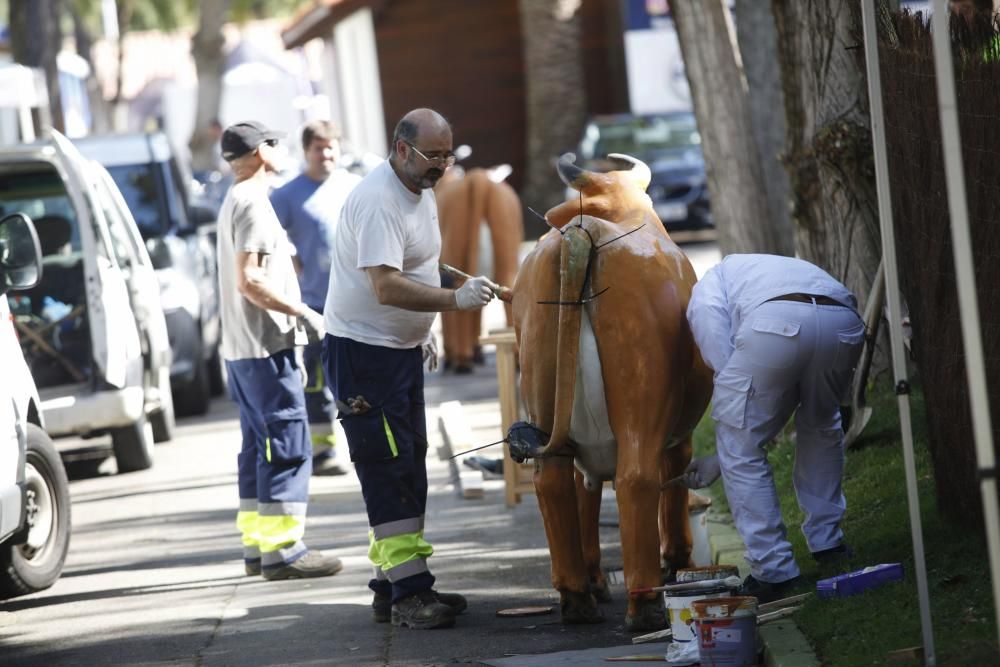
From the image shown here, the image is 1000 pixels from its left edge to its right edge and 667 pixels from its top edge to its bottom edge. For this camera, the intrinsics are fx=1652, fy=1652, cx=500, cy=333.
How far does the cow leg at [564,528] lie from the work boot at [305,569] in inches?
71.7

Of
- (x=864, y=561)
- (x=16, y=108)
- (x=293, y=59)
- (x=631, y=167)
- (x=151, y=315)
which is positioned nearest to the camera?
(x=864, y=561)

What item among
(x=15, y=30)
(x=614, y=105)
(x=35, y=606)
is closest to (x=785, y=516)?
(x=35, y=606)

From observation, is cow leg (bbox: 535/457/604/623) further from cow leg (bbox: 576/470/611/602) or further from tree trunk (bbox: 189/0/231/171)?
tree trunk (bbox: 189/0/231/171)

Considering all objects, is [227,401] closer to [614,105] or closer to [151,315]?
[151,315]

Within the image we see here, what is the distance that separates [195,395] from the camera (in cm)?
1421

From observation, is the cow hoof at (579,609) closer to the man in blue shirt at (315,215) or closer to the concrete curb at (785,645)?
the concrete curb at (785,645)

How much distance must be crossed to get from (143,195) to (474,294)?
784 centimetres

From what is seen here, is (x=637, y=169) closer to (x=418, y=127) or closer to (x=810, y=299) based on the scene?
(x=418, y=127)

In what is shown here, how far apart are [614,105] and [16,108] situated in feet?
63.3

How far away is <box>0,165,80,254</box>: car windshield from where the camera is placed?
1177 centimetres

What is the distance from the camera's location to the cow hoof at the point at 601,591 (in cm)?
690

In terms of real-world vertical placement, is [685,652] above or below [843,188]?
below

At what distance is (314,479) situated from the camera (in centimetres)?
1073

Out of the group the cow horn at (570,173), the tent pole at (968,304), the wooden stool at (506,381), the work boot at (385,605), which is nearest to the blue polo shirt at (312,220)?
the wooden stool at (506,381)
